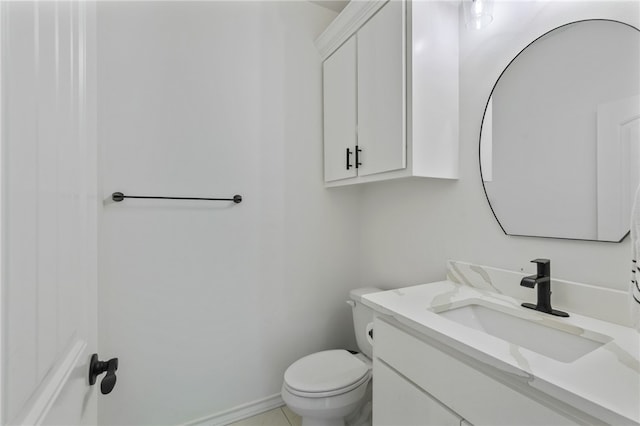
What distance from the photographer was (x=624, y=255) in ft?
2.82

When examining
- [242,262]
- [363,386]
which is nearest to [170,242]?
[242,262]

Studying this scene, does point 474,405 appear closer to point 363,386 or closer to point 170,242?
point 363,386

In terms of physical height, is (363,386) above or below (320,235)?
below

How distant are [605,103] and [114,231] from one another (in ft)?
6.33

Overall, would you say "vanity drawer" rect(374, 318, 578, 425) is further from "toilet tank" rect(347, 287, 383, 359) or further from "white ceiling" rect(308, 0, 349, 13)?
"white ceiling" rect(308, 0, 349, 13)

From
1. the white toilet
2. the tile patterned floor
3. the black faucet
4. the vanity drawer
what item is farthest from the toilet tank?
the black faucet

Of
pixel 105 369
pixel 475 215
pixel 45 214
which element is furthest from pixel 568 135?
pixel 105 369

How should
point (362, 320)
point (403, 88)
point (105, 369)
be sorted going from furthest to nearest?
point (362, 320) < point (403, 88) < point (105, 369)

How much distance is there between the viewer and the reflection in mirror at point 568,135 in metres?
0.86

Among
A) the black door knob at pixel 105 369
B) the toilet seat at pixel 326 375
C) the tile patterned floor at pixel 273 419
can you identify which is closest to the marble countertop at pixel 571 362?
the toilet seat at pixel 326 375

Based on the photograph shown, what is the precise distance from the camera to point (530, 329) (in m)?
0.92

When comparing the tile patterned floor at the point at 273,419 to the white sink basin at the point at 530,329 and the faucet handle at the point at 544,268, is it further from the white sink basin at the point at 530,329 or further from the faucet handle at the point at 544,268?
the faucet handle at the point at 544,268

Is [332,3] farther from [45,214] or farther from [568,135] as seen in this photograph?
[45,214]

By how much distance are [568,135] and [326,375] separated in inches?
54.1
